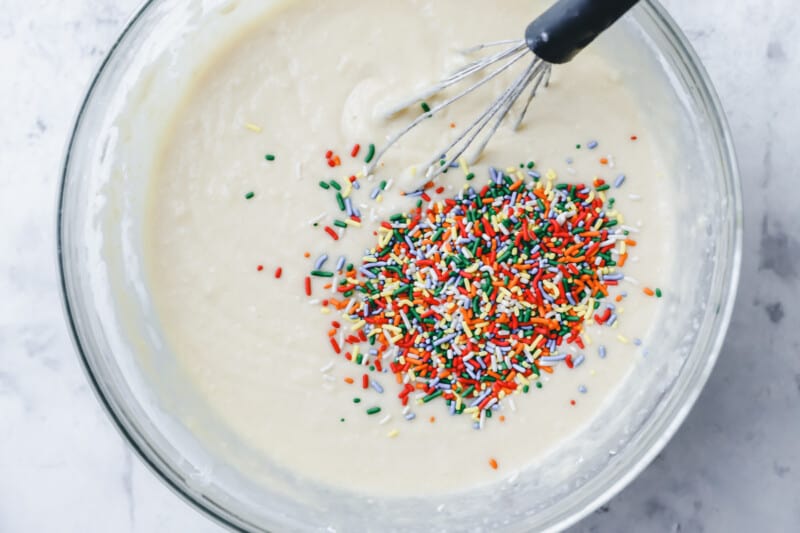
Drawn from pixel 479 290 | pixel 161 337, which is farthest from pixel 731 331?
pixel 161 337

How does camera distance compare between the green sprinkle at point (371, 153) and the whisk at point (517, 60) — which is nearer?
the whisk at point (517, 60)

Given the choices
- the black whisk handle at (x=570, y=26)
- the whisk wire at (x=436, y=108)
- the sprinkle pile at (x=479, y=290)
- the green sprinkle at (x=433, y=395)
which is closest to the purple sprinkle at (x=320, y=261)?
the sprinkle pile at (x=479, y=290)

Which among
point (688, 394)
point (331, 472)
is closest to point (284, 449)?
point (331, 472)

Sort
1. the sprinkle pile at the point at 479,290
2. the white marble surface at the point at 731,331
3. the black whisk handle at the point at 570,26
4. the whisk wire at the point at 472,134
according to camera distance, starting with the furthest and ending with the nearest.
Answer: the white marble surface at the point at 731,331
the sprinkle pile at the point at 479,290
the whisk wire at the point at 472,134
the black whisk handle at the point at 570,26

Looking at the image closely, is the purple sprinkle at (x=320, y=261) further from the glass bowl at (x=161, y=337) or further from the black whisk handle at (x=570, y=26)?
the black whisk handle at (x=570, y=26)

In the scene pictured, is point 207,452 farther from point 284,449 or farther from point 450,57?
point 450,57

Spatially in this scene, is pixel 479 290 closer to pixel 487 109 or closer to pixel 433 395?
pixel 433 395

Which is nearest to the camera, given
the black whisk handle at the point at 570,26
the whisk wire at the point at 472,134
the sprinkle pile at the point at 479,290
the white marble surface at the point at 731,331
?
the black whisk handle at the point at 570,26
